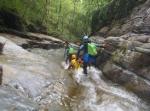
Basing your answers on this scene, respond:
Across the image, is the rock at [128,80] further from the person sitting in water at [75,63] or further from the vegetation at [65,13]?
the vegetation at [65,13]

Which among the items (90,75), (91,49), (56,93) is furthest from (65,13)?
(56,93)

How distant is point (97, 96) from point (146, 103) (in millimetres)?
2112

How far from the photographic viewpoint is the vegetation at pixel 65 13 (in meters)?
29.7

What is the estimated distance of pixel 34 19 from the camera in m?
43.2

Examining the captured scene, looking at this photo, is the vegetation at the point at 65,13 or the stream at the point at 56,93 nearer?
the stream at the point at 56,93

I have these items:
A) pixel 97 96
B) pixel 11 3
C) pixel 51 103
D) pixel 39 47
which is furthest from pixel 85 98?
pixel 11 3

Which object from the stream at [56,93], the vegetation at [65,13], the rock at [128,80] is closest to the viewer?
the stream at [56,93]

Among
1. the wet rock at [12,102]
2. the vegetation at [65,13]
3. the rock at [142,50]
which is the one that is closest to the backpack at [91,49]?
the rock at [142,50]

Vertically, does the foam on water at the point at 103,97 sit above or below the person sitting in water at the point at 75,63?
below

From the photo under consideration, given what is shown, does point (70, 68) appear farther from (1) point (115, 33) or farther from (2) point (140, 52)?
(1) point (115, 33)

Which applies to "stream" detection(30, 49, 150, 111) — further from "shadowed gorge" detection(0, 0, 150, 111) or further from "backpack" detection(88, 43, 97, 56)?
"backpack" detection(88, 43, 97, 56)

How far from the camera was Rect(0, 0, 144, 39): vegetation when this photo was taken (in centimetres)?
2973

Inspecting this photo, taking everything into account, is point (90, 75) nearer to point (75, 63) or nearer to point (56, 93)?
point (75, 63)

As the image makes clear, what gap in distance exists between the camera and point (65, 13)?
61219 millimetres
